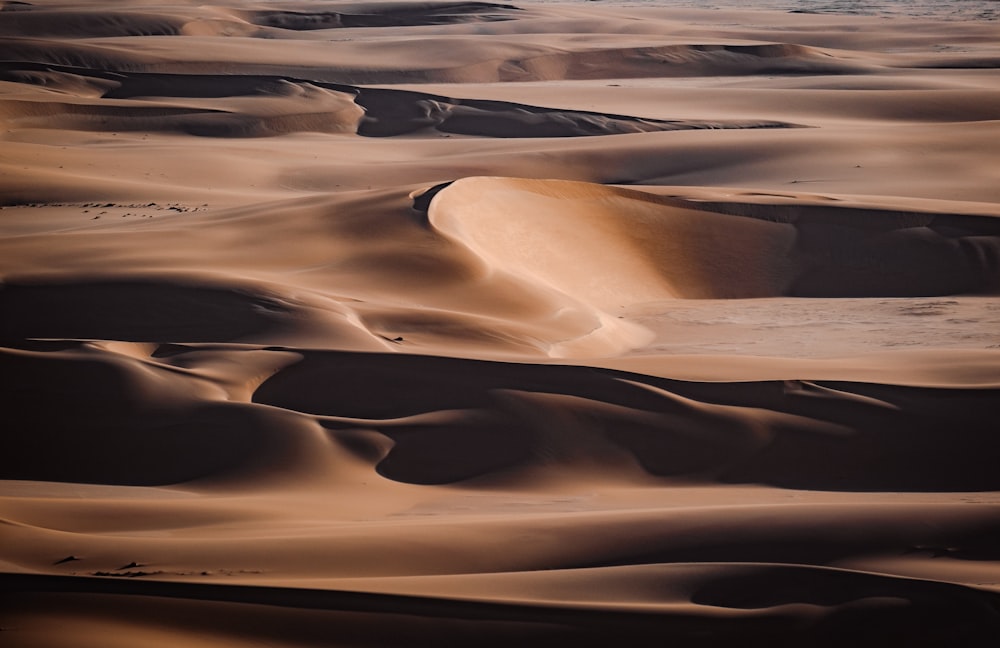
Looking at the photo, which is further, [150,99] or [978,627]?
[150,99]

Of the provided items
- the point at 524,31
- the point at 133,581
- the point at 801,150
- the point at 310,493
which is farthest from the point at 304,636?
the point at 524,31

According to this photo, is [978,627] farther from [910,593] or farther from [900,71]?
[900,71]

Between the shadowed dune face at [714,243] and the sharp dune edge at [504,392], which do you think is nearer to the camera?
the sharp dune edge at [504,392]

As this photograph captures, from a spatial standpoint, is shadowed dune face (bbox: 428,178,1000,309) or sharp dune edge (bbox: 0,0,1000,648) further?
shadowed dune face (bbox: 428,178,1000,309)

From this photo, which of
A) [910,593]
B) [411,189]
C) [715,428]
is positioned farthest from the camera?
[411,189]

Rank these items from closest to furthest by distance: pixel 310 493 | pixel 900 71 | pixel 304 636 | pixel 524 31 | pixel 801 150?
pixel 304 636 < pixel 310 493 < pixel 801 150 < pixel 900 71 < pixel 524 31

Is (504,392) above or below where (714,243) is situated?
below

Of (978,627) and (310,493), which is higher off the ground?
(978,627)

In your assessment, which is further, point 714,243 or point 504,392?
point 714,243
